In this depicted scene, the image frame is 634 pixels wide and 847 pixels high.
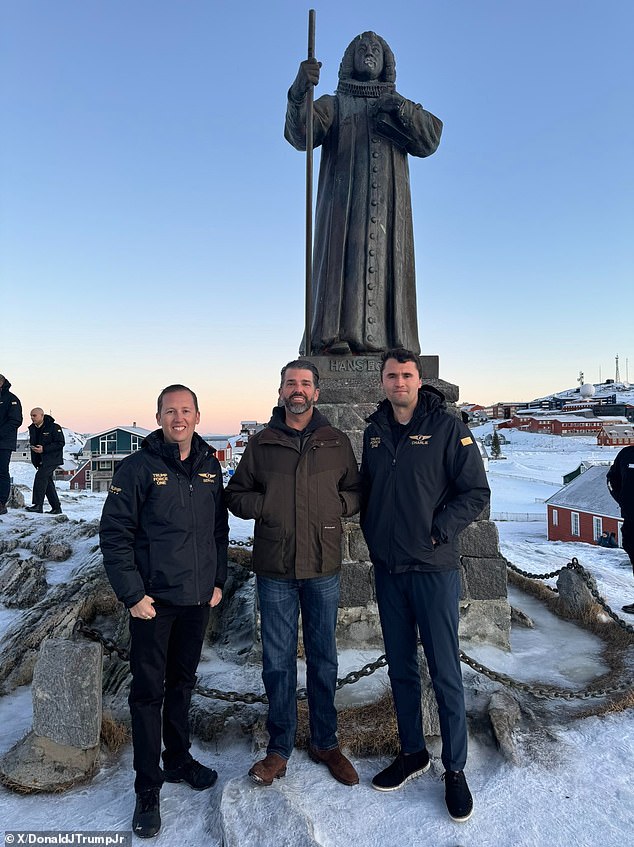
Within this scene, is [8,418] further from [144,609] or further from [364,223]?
[144,609]

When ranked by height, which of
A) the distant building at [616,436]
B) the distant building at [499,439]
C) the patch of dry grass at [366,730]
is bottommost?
the distant building at [499,439]

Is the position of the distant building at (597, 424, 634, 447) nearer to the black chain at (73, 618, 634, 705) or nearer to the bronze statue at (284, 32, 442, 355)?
the bronze statue at (284, 32, 442, 355)

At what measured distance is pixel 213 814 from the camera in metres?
2.72

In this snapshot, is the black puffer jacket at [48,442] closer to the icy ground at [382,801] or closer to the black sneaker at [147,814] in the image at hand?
the icy ground at [382,801]

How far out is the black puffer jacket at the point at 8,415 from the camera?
7.78 metres

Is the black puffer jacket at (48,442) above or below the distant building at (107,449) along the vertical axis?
above

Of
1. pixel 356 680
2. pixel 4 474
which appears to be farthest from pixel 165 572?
pixel 4 474

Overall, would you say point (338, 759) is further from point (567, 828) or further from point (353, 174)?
point (353, 174)

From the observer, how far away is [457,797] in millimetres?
2703

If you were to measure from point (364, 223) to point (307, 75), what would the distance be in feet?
4.69

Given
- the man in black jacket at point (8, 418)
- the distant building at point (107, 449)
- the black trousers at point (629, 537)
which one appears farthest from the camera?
the distant building at point (107, 449)

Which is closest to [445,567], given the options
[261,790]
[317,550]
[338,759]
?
[317,550]

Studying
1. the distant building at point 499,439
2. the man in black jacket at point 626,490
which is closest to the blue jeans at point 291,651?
the man in black jacket at point 626,490

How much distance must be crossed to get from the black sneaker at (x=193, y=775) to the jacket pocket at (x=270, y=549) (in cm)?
114
